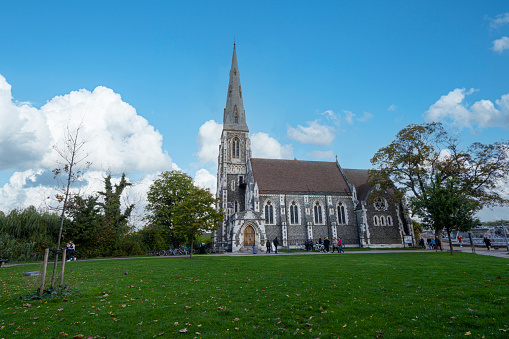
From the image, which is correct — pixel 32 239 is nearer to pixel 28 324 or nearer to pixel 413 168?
pixel 28 324

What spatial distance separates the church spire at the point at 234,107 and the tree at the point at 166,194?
11482 mm

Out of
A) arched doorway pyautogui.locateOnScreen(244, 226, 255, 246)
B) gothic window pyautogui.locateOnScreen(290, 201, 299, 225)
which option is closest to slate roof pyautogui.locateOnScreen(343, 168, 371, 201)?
gothic window pyautogui.locateOnScreen(290, 201, 299, 225)

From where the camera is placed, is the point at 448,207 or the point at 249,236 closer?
the point at 448,207

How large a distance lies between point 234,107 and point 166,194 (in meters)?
18.2

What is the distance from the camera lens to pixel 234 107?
4566cm

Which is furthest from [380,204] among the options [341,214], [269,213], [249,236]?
[249,236]

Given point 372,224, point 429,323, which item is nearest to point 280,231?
point 372,224

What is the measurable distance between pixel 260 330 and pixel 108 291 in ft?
18.3

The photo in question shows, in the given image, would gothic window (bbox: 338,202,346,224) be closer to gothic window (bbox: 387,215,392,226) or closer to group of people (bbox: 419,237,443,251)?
gothic window (bbox: 387,215,392,226)

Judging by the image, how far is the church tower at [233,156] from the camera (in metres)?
39.2

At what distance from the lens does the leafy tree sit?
20.2 meters

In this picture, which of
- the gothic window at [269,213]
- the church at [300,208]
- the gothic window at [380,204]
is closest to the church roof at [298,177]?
the church at [300,208]

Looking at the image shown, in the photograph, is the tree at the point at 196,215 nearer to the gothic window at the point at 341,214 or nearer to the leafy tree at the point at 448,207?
the leafy tree at the point at 448,207

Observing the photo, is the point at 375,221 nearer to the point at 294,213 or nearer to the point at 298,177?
the point at 294,213
